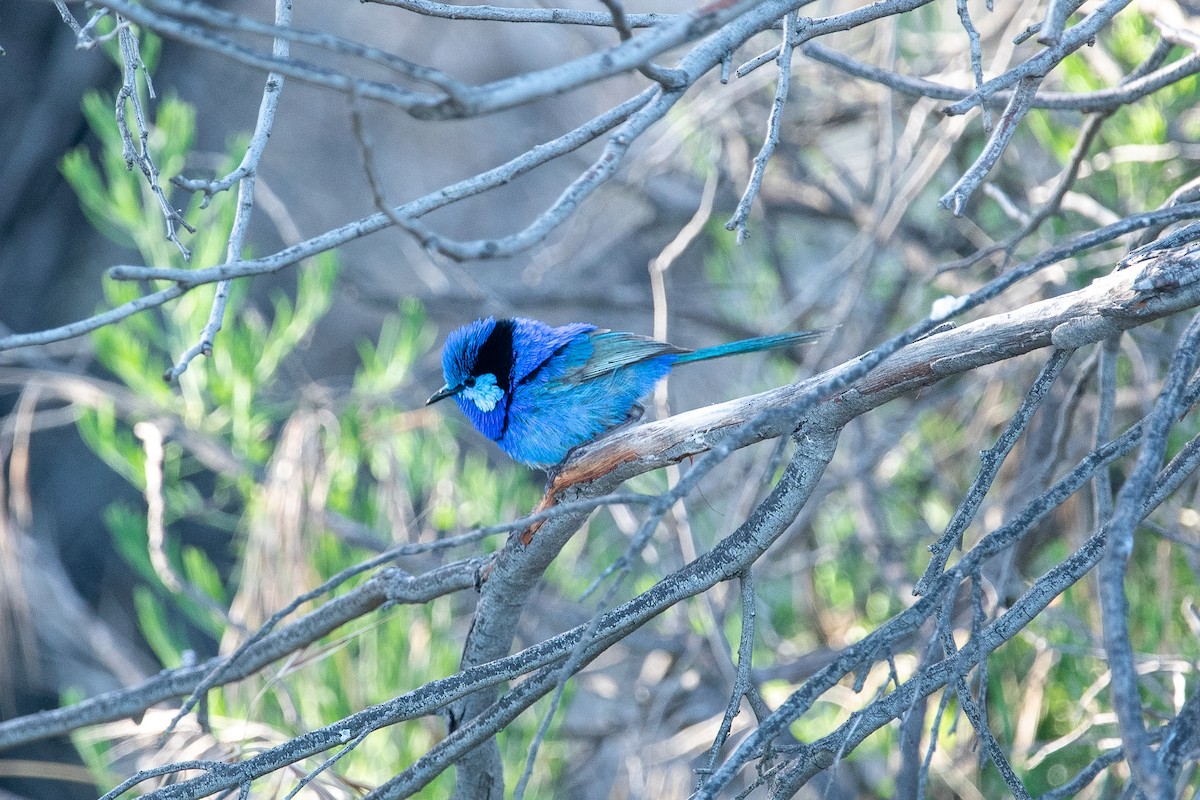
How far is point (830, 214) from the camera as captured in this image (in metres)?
5.28

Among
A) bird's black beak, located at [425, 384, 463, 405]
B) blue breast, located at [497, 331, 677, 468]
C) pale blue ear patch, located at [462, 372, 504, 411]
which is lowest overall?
blue breast, located at [497, 331, 677, 468]

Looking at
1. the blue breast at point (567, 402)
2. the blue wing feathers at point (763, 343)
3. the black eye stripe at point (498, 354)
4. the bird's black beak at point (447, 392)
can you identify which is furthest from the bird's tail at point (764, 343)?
the bird's black beak at point (447, 392)

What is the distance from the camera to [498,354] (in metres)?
4.00

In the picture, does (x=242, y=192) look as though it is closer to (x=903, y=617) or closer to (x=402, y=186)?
(x=903, y=617)

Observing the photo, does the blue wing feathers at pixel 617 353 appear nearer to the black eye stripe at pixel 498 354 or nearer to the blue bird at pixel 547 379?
the blue bird at pixel 547 379

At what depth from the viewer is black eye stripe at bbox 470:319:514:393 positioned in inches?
157

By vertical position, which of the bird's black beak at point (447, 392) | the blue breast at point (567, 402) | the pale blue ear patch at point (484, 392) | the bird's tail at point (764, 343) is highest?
the bird's black beak at point (447, 392)

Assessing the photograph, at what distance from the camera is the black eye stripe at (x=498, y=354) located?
4.00 meters

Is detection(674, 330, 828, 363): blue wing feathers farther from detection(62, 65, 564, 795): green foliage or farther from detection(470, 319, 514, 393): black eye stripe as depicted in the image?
detection(62, 65, 564, 795): green foliage

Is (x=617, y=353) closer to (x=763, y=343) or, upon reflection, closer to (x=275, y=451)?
(x=763, y=343)

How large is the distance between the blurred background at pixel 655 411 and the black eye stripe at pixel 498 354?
0.61 meters

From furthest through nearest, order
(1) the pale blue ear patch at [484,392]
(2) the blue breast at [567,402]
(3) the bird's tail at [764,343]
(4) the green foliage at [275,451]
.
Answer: (1) the pale blue ear patch at [484,392] → (4) the green foliage at [275,451] → (2) the blue breast at [567,402] → (3) the bird's tail at [764,343]

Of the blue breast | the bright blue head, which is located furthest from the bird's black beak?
the blue breast

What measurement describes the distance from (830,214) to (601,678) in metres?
2.48
